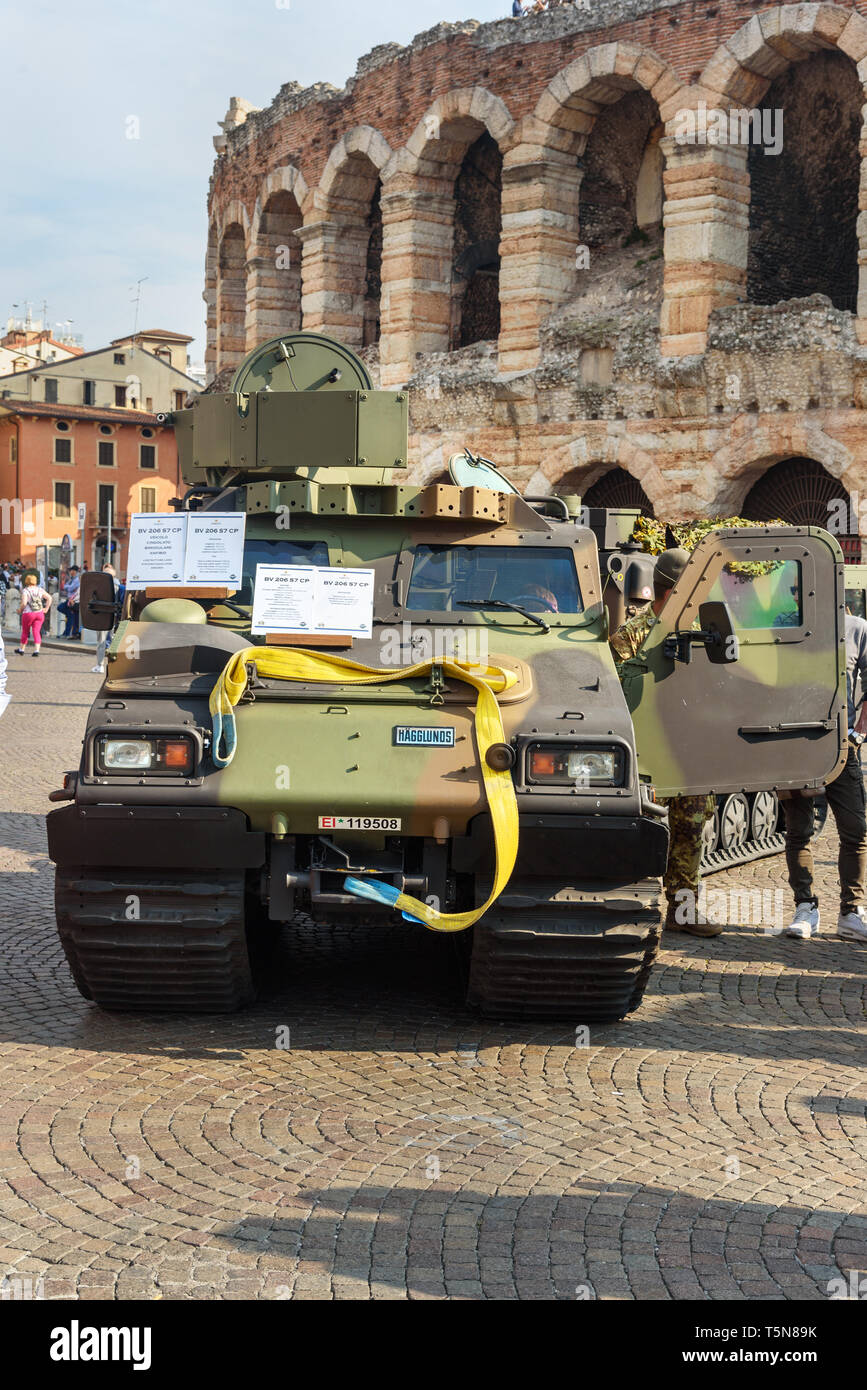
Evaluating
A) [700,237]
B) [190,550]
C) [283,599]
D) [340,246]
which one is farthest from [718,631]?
[340,246]

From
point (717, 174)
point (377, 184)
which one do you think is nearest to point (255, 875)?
point (717, 174)

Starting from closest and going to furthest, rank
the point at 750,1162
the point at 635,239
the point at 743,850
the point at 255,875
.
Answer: the point at 750,1162
the point at 255,875
the point at 743,850
the point at 635,239

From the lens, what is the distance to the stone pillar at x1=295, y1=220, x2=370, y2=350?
1163 inches

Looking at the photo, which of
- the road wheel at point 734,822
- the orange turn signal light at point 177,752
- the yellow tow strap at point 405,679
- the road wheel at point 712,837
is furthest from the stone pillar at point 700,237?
the orange turn signal light at point 177,752

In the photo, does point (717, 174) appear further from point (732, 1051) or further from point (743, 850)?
point (732, 1051)

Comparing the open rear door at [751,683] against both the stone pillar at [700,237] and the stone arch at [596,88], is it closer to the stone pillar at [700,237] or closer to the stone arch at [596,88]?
the stone pillar at [700,237]

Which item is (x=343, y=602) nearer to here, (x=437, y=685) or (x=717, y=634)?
(x=437, y=685)

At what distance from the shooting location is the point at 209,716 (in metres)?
6.14

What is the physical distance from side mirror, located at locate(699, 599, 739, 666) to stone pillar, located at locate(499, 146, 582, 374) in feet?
60.5

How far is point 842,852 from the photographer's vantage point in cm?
889

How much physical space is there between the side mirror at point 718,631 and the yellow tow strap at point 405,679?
52.9 inches

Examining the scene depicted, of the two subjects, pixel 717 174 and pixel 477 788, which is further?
pixel 717 174

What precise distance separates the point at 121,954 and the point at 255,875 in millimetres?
624

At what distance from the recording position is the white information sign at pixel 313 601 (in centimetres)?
678
